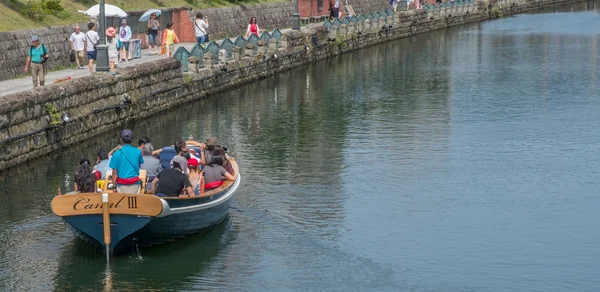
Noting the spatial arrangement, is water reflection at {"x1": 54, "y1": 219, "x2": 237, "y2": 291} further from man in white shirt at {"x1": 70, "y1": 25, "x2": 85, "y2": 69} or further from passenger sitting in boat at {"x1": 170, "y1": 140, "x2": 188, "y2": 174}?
man in white shirt at {"x1": 70, "y1": 25, "x2": 85, "y2": 69}

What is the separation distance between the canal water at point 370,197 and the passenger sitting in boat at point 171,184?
57.9 inches

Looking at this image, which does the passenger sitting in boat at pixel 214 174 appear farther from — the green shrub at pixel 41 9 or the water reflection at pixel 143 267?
the green shrub at pixel 41 9

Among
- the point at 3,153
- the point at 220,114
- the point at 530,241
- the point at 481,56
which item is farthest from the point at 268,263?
the point at 481,56

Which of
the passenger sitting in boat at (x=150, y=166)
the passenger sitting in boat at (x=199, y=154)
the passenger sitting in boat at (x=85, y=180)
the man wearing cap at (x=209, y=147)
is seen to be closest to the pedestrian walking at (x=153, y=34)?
the passenger sitting in boat at (x=199, y=154)

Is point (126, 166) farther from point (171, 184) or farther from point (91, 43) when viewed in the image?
point (91, 43)

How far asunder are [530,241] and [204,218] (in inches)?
Result: 292

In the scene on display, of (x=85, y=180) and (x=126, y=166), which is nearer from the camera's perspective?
(x=126, y=166)

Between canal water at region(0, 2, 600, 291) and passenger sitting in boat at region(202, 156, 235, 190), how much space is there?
1.21 meters

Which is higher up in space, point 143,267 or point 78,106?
point 78,106

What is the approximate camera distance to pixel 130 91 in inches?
1572

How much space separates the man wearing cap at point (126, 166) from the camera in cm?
2277

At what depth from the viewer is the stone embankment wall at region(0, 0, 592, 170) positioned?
1262 inches

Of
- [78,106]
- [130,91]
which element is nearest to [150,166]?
[78,106]

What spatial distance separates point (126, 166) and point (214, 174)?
268cm
